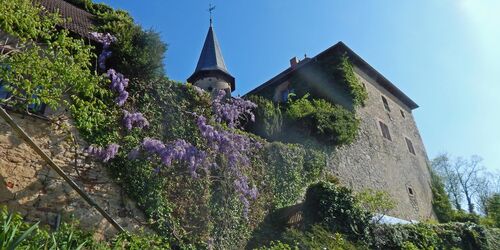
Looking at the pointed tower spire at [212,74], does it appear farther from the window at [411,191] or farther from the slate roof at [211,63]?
the window at [411,191]

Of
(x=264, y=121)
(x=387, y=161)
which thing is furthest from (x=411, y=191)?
(x=264, y=121)

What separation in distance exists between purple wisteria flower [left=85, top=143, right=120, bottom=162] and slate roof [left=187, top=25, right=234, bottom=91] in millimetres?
11123

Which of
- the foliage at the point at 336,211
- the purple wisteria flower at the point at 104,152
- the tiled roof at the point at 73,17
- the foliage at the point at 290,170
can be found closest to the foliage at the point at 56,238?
the purple wisteria flower at the point at 104,152

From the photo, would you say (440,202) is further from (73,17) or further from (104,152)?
(73,17)

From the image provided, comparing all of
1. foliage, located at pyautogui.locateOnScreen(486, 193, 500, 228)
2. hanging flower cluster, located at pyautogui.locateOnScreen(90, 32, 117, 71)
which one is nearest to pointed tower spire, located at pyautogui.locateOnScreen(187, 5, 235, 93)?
hanging flower cluster, located at pyautogui.locateOnScreen(90, 32, 117, 71)

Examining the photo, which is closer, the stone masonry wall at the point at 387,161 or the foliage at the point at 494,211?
the stone masonry wall at the point at 387,161

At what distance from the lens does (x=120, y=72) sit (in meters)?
8.70

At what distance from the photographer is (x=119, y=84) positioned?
323 inches

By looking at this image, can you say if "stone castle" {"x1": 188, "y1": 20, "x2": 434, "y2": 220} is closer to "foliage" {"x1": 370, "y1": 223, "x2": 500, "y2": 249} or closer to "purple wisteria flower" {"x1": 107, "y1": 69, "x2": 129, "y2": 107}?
"foliage" {"x1": 370, "y1": 223, "x2": 500, "y2": 249}

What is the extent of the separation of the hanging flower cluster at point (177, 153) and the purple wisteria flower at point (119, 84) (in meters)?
1.03

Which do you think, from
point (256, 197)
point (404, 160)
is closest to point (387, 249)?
point (256, 197)

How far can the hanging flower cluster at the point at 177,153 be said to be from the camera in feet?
25.7

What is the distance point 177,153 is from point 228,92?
9843 millimetres

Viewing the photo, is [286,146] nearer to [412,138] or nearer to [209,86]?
[209,86]
